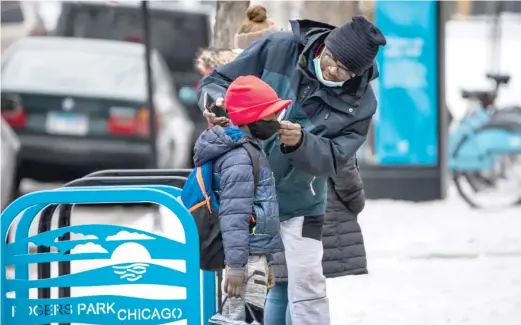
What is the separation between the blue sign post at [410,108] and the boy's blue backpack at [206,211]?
8629mm

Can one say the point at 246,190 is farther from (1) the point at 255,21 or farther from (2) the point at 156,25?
(2) the point at 156,25

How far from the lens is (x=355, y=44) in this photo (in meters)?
4.84

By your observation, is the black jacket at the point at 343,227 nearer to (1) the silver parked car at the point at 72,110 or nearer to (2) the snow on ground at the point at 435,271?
(2) the snow on ground at the point at 435,271

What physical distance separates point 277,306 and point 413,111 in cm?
801

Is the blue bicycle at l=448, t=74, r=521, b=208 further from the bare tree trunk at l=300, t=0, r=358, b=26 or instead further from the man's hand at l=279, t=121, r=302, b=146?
the man's hand at l=279, t=121, r=302, b=146

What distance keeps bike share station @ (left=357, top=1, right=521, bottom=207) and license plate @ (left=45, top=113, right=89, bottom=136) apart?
305cm

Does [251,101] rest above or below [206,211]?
above

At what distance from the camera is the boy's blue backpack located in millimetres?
4809

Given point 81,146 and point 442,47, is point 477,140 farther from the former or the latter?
point 81,146

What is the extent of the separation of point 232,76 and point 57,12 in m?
11.6

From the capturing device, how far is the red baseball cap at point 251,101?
4.75 m

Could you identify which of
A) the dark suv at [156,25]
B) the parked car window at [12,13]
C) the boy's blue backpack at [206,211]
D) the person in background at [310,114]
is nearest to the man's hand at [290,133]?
the person in background at [310,114]

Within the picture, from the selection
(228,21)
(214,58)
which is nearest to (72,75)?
(228,21)

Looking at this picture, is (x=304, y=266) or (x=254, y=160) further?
(x=304, y=266)
